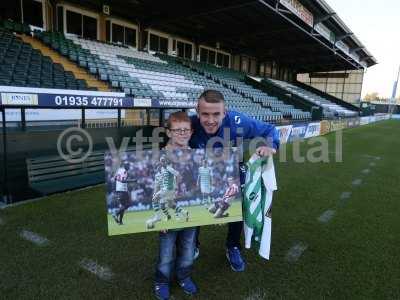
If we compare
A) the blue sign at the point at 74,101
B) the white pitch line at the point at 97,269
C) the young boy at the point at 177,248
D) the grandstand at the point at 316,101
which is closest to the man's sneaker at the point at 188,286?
the young boy at the point at 177,248

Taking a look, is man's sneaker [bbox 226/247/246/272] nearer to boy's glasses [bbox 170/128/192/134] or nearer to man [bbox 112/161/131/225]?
man [bbox 112/161/131/225]

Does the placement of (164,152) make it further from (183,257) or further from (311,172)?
(311,172)

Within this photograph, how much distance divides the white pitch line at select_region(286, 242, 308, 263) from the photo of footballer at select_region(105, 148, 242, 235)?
104 cm

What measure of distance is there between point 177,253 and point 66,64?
38.4ft

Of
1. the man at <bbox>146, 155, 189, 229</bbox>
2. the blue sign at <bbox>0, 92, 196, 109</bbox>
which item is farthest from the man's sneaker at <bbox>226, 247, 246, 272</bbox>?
the blue sign at <bbox>0, 92, 196, 109</bbox>

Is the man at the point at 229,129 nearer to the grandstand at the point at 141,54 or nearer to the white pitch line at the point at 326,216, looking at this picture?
the white pitch line at the point at 326,216

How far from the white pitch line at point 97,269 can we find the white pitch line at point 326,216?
2.96m

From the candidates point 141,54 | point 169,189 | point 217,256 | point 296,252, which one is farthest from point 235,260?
point 141,54

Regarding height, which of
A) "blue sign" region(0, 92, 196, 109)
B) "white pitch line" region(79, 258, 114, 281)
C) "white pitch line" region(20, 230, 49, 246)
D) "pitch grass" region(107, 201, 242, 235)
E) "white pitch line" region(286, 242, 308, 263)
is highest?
"blue sign" region(0, 92, 196, 109)

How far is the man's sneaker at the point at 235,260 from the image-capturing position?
296cm

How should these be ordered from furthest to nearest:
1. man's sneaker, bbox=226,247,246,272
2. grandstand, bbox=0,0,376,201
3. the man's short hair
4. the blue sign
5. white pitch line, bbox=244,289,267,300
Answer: grandstand, bbox=0,0,376,201
the blue sign
man's sneaker, bbox=226,247,246,272
white pitch line, bbox=244,289,267,300
the man's short hair

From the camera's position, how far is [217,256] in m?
3.25

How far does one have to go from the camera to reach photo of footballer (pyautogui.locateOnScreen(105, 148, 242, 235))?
2256 millimetres

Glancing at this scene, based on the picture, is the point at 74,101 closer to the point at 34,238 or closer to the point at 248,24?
the point at 34,238
